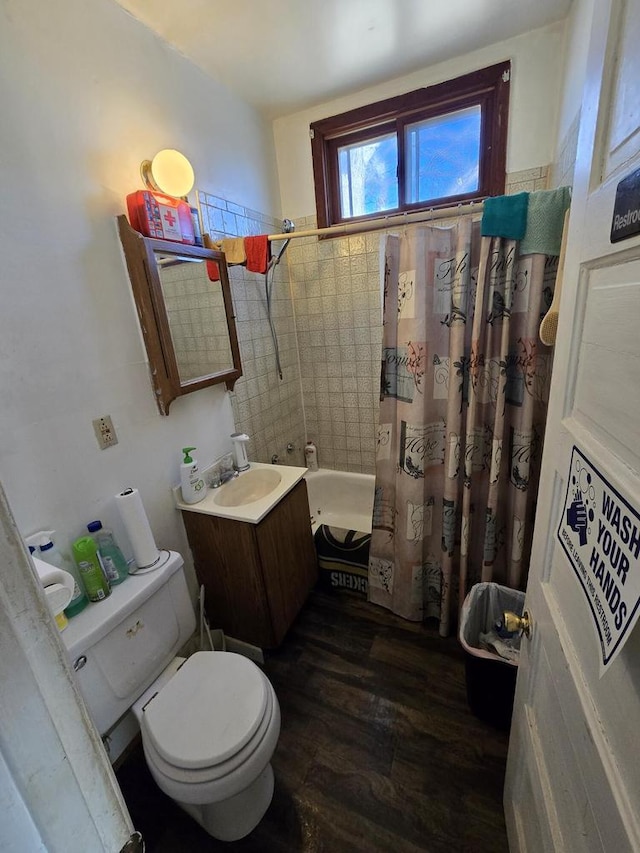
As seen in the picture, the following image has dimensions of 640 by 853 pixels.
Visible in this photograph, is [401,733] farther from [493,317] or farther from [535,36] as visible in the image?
[535,36]

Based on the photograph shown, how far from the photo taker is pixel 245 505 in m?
1.54

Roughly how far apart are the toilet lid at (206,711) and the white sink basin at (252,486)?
2.21 ft

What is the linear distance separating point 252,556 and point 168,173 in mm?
1573

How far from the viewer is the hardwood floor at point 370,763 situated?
1.11 m

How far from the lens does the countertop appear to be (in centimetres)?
146

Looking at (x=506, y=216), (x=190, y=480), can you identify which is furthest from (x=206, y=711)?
(x=506, y=216)

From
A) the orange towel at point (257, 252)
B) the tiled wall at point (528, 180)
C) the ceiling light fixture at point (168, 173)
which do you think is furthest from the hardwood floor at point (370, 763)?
the tiled wall at point (528, 180)

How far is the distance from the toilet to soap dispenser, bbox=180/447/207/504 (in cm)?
33

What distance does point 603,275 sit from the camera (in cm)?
52

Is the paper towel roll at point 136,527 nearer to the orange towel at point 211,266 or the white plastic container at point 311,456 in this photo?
the orange towel at point 211,266

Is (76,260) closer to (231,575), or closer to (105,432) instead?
(105,432)

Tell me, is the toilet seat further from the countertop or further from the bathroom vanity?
the countertop

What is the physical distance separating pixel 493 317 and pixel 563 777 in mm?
1338

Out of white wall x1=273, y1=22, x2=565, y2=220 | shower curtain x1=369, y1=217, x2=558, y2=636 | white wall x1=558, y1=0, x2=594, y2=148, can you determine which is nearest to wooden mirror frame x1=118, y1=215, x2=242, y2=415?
shower curtain x1=369, y1=217, x2=558, y2=636
